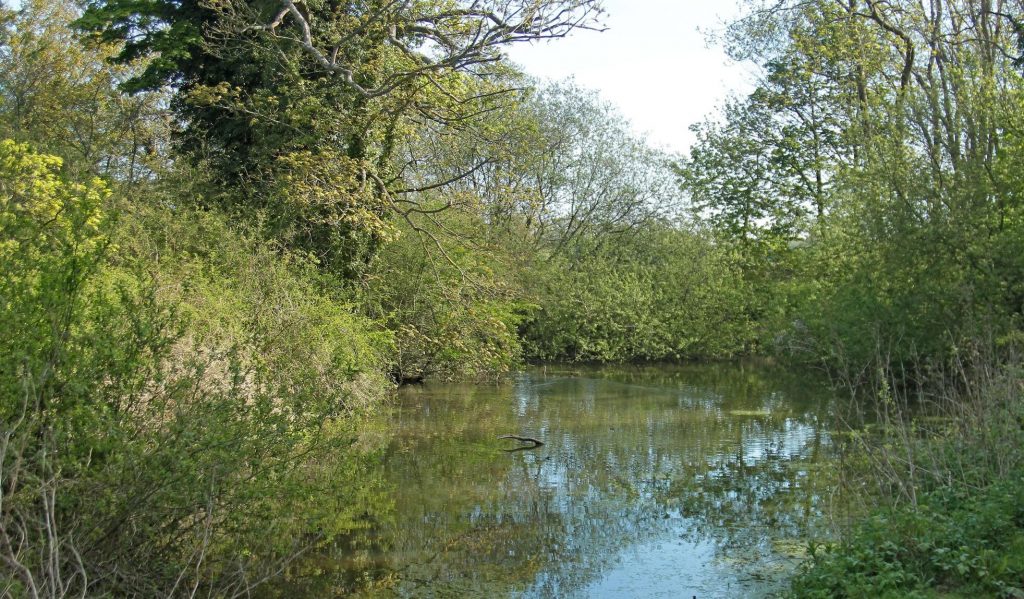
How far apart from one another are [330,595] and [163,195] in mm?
11592

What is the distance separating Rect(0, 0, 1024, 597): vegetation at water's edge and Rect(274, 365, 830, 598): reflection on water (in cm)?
68

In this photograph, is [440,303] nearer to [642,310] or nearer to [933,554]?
[933,554]

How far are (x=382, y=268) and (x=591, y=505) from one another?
1161 centimetres

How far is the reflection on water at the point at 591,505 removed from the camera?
841cm

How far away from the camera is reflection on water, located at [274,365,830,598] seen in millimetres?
8406

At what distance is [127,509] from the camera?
6.34 meters

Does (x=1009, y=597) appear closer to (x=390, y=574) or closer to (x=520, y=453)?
(x=390, y=574)

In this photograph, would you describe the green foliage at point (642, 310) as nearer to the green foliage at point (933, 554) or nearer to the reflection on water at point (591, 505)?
the reflection on water at point (591, 505)

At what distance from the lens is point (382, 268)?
21500mm

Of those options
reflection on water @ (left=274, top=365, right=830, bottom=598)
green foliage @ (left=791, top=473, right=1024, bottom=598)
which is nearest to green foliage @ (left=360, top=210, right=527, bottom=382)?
reflection on water @ (left=274, top=365, right=830, bottom=598)

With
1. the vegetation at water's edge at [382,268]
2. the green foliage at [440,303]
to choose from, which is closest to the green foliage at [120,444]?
the vegetation at water's edge at [382,268]

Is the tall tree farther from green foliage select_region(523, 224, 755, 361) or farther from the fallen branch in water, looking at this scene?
green foliage select_region(523, 224, 755, 361)

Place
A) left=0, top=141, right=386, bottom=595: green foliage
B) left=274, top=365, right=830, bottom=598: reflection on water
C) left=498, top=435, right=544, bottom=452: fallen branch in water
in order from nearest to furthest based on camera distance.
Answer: left=0, top=141, right=386, bottom=595: green foliage
left=274, top=365, right=830, bottom=598: reflection on water
left=498, top=435, right=544, bottom=452: fallen branch in water

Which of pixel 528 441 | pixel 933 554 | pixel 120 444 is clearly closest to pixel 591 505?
pixel 528 441
